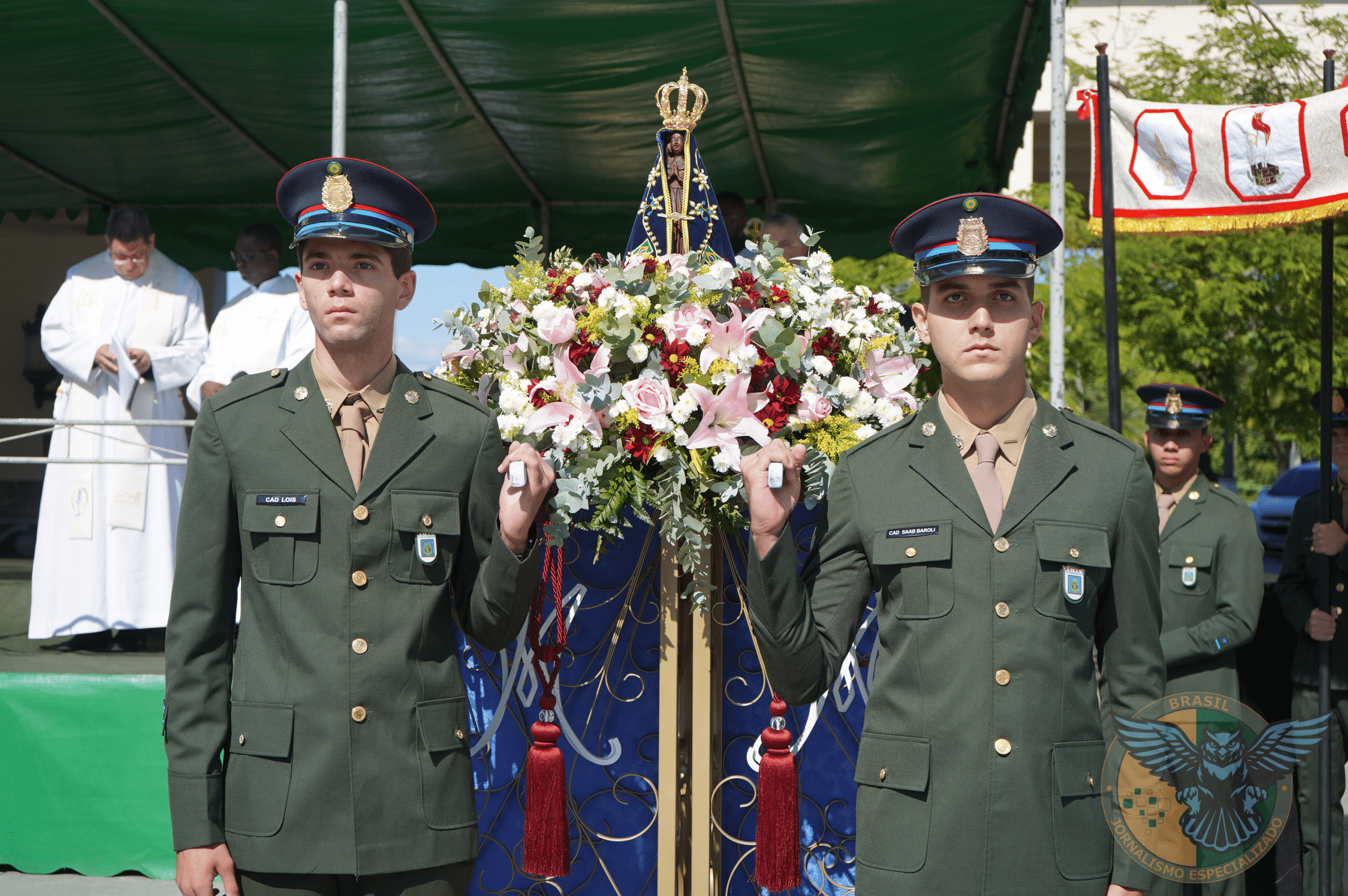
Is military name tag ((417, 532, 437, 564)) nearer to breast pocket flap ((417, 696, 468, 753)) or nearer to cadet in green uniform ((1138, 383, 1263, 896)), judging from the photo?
breast pocket flap ((417, 696, 468, 753))

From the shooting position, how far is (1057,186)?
422 centimetres

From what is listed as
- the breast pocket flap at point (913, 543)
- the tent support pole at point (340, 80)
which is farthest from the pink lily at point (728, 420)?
the tent support pole at point (340, 80)

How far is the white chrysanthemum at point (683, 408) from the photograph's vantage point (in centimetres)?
241

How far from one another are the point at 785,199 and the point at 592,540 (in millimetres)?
6254

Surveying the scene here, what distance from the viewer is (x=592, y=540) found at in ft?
9.28

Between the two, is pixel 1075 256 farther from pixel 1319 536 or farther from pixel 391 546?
pixel 391 546

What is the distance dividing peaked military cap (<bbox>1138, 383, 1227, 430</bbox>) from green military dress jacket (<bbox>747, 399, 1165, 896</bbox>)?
2413 mm

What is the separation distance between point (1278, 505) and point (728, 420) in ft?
54.8

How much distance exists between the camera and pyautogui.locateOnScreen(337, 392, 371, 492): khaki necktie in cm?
219

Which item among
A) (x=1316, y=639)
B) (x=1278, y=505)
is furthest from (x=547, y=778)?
(x=1278, y=505)

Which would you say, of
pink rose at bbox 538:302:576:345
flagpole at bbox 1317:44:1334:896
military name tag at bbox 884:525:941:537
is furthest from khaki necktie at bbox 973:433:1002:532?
flagpole at bbox 1317:44:1334:896

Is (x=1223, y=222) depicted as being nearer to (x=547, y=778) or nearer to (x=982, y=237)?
(x=982, y=237)

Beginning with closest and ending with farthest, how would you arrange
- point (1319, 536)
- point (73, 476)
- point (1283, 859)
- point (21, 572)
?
point (1319, 536), point (1283, 859), point (73, 476), point (21, 572)

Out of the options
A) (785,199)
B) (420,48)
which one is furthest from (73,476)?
(785,199)
